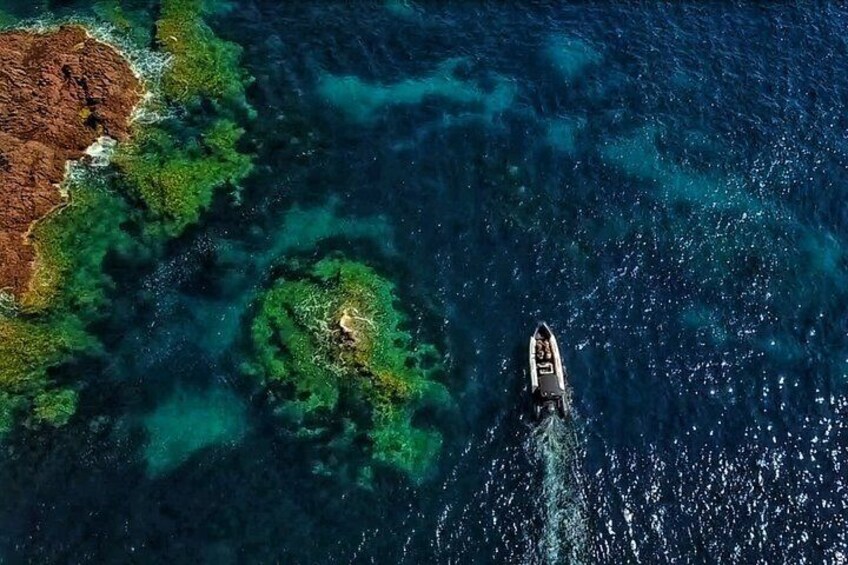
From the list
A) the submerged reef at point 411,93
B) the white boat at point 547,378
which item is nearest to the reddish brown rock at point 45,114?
the submerged reef at point 411,93

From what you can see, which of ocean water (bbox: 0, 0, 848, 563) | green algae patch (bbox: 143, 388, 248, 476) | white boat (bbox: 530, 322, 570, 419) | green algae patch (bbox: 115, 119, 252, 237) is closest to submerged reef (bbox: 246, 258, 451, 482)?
ocean water (bbox: 0, 0, 848, 563)

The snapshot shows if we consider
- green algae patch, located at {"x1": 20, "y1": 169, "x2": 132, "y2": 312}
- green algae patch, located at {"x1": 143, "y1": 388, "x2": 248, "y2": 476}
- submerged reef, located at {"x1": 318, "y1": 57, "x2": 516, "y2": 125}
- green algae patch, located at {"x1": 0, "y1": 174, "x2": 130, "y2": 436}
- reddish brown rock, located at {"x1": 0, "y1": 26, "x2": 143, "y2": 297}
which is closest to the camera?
green algae patch, located at {"x1": 143, "y1": 388, "x2": 248, "y2": 476}

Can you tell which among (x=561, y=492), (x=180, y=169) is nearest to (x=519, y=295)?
(x=561, y=492)

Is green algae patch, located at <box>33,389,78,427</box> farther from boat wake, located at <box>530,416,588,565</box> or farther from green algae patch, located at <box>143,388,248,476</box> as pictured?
boat wake, located at <box>530,416,588,565</box>

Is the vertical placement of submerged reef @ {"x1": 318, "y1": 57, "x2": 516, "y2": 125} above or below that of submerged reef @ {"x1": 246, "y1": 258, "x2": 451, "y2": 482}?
above

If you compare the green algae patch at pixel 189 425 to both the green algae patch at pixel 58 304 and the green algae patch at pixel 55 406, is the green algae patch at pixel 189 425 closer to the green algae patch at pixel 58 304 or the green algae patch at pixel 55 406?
the green algae patch at pixel 55 406

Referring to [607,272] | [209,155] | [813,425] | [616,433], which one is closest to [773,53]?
[607,272]
